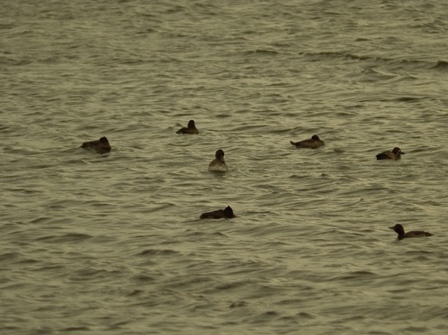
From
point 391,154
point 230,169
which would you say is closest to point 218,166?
point 230,169

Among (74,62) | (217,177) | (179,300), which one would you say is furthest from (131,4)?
(179,300)

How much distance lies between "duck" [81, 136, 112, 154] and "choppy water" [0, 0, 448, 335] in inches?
6.2

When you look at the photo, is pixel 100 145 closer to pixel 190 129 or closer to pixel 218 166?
pixel 190 129

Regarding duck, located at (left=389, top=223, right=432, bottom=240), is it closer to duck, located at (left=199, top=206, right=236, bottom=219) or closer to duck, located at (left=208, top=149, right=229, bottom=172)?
duck, located at (left=199, top=206, right=236, bottom=219)

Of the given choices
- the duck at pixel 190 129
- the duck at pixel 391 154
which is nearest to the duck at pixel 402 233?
the duck at pixel 391 154

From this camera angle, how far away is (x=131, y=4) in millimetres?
38812

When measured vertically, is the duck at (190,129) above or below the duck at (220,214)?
below

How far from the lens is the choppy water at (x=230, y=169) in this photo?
15711 millimetres

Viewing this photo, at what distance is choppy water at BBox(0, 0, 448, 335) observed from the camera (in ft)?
51.5

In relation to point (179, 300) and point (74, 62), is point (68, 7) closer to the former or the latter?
point (74, 62)

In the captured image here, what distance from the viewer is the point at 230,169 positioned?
22.2 meters

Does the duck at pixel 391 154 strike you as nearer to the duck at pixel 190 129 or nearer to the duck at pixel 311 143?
the duck at pixel 311 143

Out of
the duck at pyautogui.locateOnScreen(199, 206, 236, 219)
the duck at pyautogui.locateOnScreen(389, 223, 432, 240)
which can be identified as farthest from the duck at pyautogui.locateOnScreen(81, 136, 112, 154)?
the duck at pyautogui.locateOnScreen(389, 223, 432, 240)

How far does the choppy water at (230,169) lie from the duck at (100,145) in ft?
0.51
